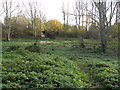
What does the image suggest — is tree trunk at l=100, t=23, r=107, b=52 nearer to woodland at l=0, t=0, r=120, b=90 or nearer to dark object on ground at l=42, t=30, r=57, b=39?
woodland at l=0, t=0, r=120, b=90

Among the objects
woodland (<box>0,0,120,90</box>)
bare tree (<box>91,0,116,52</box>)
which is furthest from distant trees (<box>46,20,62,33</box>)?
bare tree (<box>91,0,116,52</box>)

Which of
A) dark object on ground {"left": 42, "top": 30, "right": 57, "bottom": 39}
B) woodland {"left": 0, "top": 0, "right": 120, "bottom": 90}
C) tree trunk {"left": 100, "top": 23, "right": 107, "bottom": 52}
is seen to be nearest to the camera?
woodland {"left": 0, "top": 0, "right": 120, "bottom": 90}

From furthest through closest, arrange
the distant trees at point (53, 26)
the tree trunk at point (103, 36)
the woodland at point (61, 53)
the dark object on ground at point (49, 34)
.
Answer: the distant trees at point (53, 26) < the dark object on ground at point (49, 34) < the tree trunk at point (103, 36) < the woodland at point (61, 53)

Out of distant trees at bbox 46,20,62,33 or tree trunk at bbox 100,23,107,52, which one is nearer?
tree trunk at bbox 100,23,107,52

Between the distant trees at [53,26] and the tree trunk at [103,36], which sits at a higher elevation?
the distant trees at [53,26]

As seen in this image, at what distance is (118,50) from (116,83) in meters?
15.8

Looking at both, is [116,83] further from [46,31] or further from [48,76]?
[46,31]

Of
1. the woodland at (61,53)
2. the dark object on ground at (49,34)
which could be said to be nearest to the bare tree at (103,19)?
the woodland at (61,53)

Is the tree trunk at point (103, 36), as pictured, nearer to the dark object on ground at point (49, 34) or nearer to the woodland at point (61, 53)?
the woodland at point (61, 53)

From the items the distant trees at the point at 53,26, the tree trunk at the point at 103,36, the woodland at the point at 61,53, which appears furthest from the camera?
the distant trees at the point at 53,26

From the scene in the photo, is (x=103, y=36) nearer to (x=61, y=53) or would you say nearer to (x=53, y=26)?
(x=61, y=53)

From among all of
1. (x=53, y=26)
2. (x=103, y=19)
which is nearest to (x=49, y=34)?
(x=53, y=26)

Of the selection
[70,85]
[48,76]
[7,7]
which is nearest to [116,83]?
[70,85]

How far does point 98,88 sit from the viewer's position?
7.89 meters
